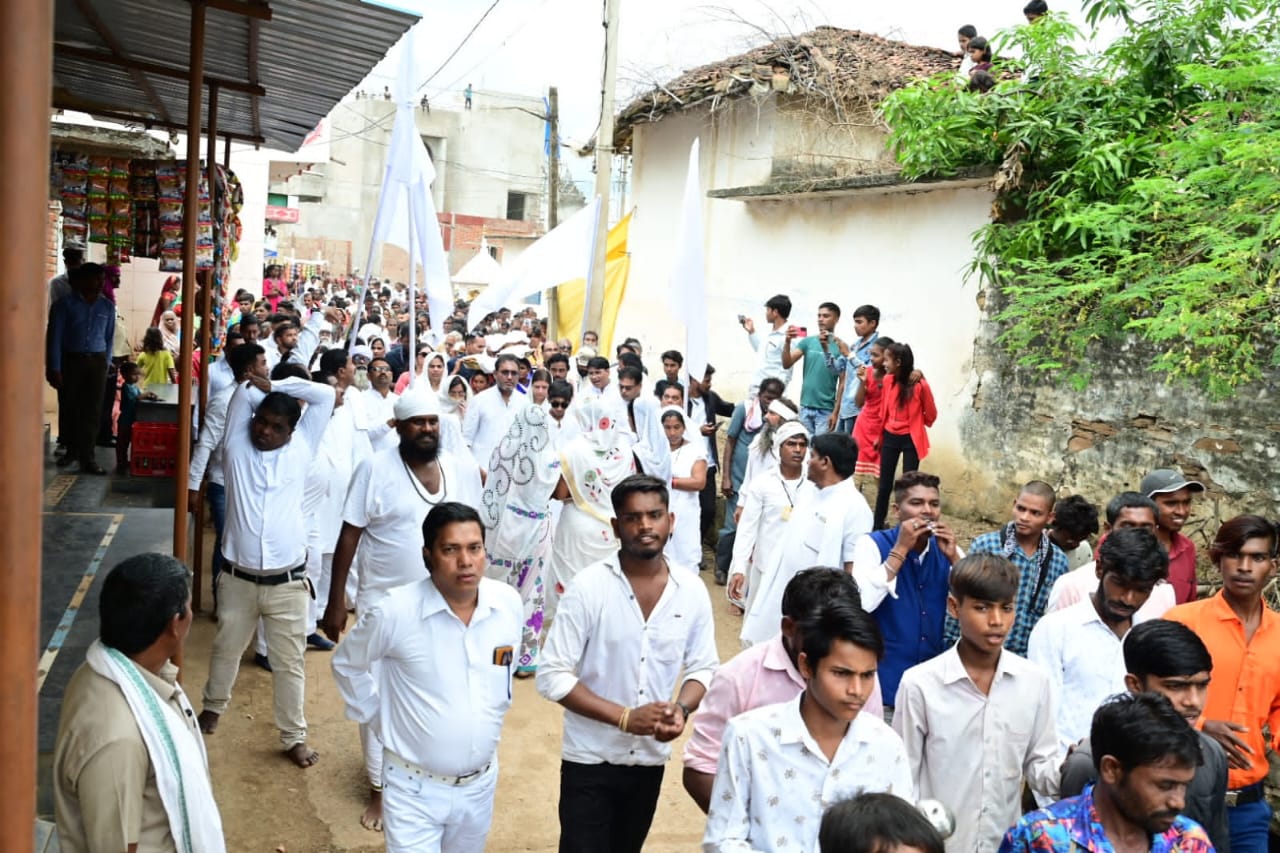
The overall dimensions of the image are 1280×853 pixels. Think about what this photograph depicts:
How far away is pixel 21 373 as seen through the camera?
1.84 metres

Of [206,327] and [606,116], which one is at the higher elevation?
[606,116]

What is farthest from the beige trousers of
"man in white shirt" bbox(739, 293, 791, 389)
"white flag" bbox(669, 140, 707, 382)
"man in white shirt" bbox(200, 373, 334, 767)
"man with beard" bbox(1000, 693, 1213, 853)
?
"man in white shirt" bbox(739, 293, 791, 389)

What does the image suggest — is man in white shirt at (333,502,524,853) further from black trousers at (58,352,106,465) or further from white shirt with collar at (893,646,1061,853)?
black trousers at (58,352,106,465)

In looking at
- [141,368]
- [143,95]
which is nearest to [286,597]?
[143,95]

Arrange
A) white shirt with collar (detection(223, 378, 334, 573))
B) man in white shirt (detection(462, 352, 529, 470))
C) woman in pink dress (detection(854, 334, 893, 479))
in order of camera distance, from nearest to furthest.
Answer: white shirt with collar (detection(223, 378, 334, 573)) < man in white shirt (detection(462, 352, 529, 470)) < woman in pink dress (detection(854, 334, 893, 479))

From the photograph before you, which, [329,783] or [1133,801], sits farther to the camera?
[329,783]

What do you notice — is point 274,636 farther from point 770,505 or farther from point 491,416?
point 491,416

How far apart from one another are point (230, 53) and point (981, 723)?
5.66 m

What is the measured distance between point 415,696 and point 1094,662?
7.94ft

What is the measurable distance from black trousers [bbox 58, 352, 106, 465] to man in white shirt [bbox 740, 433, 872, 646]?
680 centimetres

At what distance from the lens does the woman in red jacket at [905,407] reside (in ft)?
31.6

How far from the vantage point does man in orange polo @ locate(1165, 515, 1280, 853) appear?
420 centimetres

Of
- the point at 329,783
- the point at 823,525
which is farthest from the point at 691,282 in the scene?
the point at 329,783

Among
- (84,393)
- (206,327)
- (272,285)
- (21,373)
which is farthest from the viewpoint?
(272,285)
